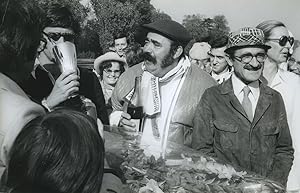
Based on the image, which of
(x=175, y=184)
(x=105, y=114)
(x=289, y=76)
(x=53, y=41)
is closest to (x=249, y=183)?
(x=175, y=184)

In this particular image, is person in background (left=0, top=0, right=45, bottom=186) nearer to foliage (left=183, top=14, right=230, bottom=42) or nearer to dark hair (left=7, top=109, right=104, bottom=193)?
dark hair (left=7, top=109, right=104, bottom=193)

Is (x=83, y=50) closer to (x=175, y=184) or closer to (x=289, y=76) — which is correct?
(x=175, y=184)

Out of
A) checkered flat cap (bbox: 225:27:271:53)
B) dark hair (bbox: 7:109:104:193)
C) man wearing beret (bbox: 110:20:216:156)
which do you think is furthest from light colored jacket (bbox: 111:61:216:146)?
dark hair (bbox: 7:109:104:193)

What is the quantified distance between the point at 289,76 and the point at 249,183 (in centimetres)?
60

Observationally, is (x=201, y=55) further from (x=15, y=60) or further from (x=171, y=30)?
(x=15, y=60)

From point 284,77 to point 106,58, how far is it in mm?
958

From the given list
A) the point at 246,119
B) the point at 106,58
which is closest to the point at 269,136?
the point at 246,119

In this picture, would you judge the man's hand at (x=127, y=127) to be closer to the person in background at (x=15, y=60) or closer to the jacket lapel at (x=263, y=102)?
the person in background at (x=15, y=60)

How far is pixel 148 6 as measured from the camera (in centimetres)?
274

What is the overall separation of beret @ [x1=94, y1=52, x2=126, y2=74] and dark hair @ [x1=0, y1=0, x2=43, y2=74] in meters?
0.31

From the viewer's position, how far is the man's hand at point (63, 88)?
261 cm

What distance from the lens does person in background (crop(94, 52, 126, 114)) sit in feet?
8.87

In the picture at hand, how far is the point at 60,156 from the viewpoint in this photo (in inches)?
72.3

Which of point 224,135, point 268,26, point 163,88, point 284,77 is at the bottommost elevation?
point 224,135
